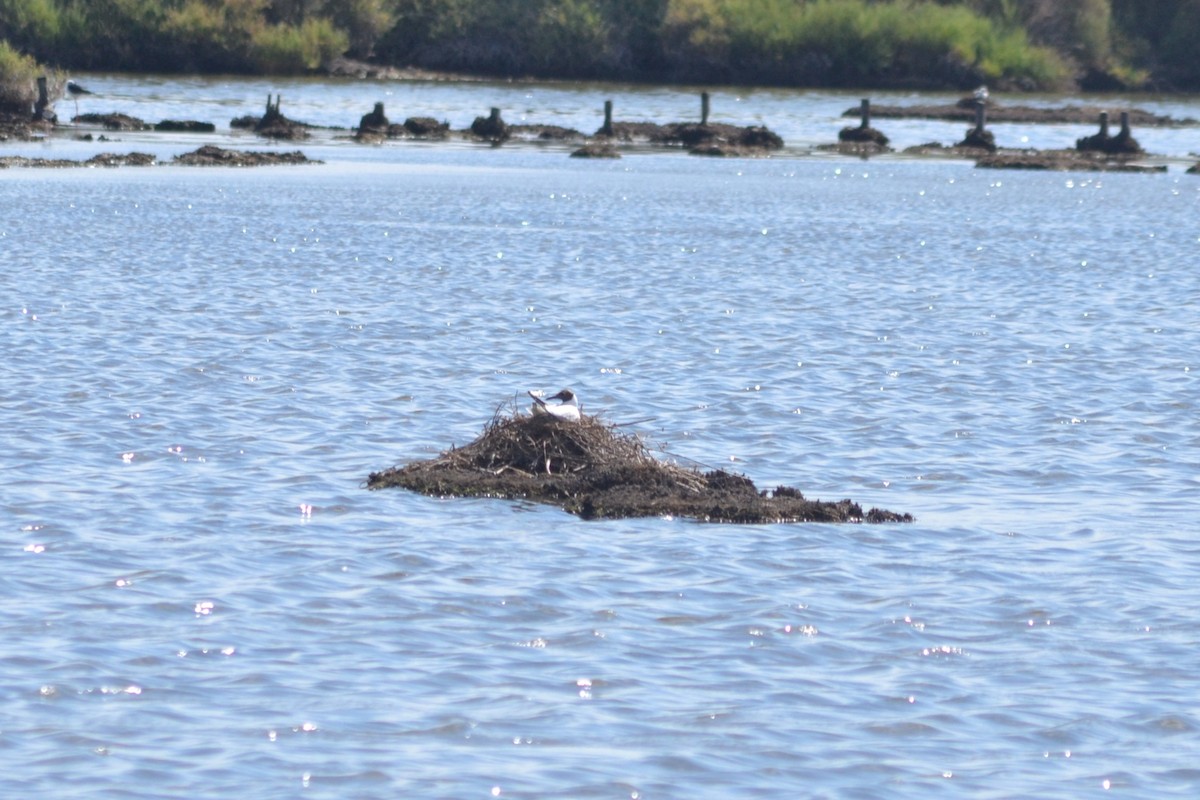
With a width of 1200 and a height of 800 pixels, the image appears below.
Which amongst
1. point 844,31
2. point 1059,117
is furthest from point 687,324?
point 844,31

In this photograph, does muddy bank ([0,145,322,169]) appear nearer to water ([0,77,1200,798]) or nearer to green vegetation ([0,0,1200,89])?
water ([0,77,1200,798])

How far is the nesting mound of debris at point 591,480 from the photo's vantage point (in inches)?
492

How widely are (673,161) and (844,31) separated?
1832 inches

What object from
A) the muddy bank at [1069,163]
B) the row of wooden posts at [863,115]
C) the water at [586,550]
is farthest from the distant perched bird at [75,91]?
the water at [586,550]

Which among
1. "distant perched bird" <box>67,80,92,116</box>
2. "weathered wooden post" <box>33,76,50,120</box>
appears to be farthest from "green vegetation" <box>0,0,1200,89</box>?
"weathered wooden post" <box>33,76,50,120</box>

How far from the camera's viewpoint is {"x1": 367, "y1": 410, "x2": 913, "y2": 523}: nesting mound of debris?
1249cm

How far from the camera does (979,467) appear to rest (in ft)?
48.2

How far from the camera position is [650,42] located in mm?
108062

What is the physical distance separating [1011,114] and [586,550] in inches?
2929

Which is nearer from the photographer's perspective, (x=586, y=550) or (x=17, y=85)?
(x=586, y=550)

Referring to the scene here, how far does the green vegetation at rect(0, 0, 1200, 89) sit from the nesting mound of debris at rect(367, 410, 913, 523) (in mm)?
89060

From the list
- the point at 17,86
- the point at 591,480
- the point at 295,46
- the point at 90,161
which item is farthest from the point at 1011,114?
the point at 591,480

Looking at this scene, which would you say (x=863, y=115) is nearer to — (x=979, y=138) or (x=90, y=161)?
(x=979, y=138)

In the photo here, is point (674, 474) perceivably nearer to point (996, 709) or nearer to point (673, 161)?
point (996, 709)
